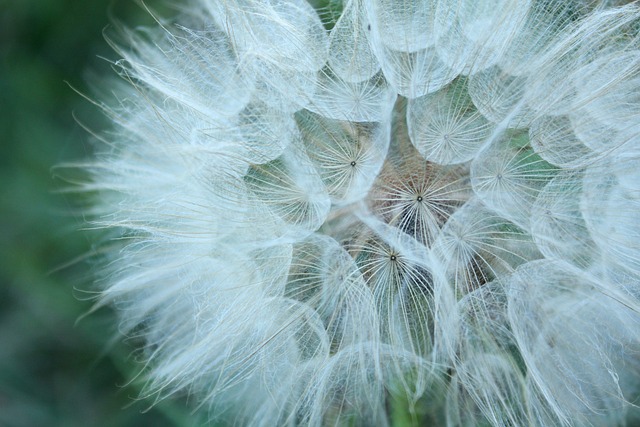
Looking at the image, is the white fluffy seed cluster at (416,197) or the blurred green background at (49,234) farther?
the blurred green background at (49,234)

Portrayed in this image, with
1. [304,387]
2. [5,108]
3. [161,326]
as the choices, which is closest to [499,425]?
[304,387]

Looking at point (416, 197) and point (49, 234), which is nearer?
point (416, 197)

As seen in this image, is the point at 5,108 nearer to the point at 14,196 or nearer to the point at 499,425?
the point at 14,196

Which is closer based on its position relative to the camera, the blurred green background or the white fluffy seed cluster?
the white fluffy seed cluster
